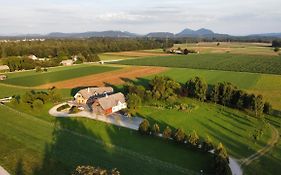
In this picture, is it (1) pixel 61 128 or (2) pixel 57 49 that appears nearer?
(1) pixel 61 128

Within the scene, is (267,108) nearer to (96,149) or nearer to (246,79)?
(246,79)

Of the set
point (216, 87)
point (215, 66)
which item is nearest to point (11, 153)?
point (216, 87)

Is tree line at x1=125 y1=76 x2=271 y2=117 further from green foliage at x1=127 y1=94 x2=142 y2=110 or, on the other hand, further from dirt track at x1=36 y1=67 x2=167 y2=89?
dirt track at x1=36 y1=67 x2=167 y2=89

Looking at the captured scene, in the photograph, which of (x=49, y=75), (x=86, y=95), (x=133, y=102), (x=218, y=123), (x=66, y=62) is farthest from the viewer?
(x=66, y=62)

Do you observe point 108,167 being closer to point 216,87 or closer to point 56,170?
point 56,170

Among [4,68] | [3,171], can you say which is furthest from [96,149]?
[4,68]

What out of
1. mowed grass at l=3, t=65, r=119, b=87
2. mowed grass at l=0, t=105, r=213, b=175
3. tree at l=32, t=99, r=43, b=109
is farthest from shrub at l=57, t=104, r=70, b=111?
mowed grass at l=3, t=65, r=119, b=87

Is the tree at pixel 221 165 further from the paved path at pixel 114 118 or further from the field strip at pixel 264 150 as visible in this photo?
the paved path at pixel 114 118

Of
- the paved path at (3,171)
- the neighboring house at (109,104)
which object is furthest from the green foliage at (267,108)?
the paved path at (3,171)
